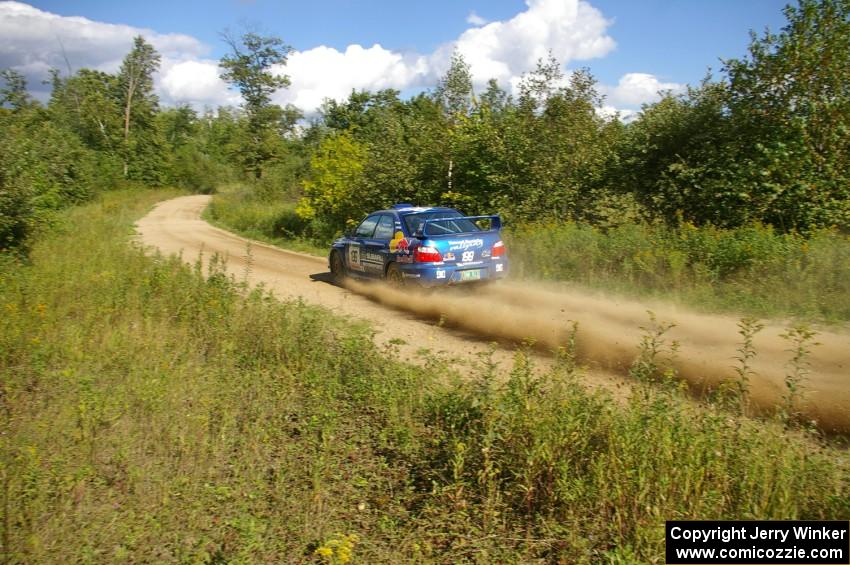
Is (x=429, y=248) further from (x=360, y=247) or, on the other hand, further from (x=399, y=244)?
(x=360, y=247)

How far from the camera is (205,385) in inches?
227

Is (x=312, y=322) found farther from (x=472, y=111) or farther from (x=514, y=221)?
(x=472, y=111)

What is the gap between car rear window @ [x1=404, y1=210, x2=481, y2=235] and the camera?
1056 centimetres

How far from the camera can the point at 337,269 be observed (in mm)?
13289

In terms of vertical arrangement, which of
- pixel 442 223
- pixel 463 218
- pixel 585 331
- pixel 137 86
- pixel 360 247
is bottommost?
pixel 585 331

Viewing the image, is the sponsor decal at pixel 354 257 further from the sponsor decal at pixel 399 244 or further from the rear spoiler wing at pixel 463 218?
the rear spoiler wing at pixel 463 218

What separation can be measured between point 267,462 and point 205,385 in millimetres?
1584

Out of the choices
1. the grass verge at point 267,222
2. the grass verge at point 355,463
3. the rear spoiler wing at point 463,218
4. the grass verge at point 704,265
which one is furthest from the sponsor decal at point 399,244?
the grass verge at point 267,222

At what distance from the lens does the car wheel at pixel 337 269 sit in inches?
515

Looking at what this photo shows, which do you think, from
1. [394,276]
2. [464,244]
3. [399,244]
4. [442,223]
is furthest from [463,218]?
[394,276]

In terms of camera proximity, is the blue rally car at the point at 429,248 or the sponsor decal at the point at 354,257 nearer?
the blue rally car at the point at 429,248

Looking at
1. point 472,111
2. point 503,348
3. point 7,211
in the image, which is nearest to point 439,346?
point 503,348
